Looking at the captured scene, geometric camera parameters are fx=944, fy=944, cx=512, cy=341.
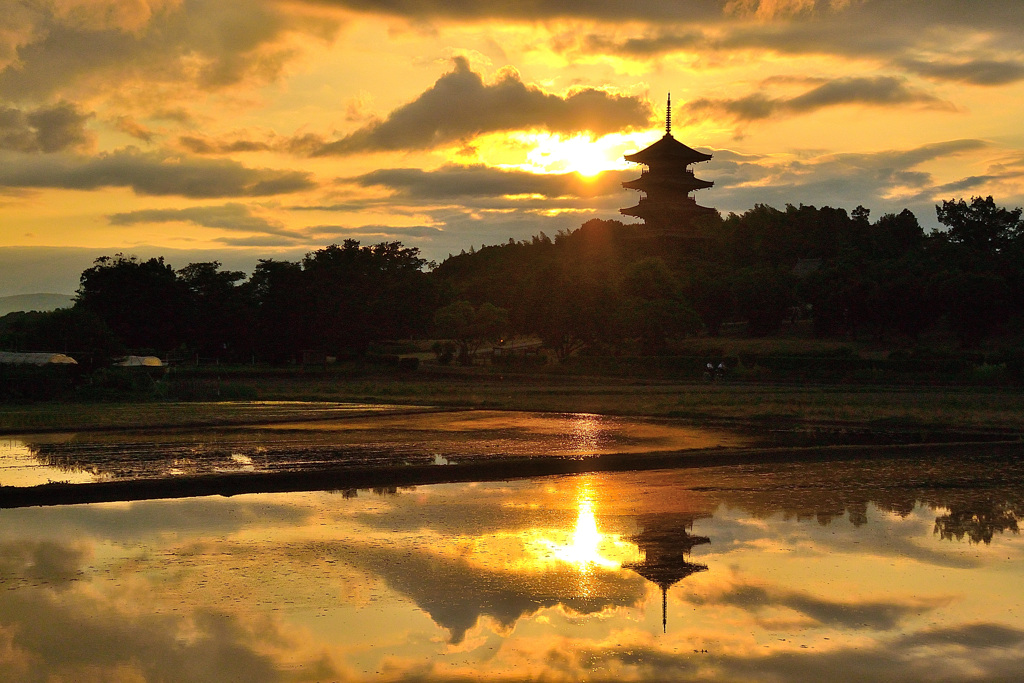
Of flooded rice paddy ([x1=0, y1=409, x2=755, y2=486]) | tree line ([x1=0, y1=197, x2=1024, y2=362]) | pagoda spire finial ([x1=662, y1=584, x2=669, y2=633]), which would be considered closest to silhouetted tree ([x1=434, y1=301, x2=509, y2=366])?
tree line ([x1=0, y1=197, x2=1024, y2=362])

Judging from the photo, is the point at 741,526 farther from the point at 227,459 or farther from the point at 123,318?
the point at 123,318

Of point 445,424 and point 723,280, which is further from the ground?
point 723,280

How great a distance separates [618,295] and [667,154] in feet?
106

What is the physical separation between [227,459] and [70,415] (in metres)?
12.9

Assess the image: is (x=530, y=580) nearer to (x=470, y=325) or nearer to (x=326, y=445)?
(x=326, y=445)

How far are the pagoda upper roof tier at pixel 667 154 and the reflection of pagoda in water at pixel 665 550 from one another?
87836 mm

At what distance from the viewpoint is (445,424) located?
24.2 meters

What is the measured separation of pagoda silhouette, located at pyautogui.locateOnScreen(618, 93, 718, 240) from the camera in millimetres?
95312

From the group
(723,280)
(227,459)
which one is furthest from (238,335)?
(227,459)

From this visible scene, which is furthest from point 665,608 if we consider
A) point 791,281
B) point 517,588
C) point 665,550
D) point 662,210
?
point 662,210

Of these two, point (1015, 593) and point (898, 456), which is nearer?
point (1015, 593)

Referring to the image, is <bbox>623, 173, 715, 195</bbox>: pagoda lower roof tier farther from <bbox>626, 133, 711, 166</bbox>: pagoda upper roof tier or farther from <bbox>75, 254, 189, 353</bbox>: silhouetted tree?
<bbox>75, 254, 189, 353</bbox>: silhouetted tree

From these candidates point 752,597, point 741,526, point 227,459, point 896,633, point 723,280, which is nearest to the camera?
point 896,633

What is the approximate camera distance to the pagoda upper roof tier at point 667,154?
95.2 m
